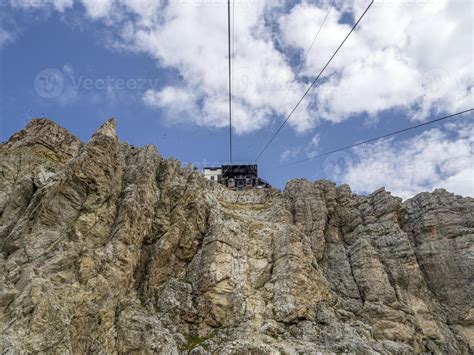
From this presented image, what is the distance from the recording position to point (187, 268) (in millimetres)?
43125

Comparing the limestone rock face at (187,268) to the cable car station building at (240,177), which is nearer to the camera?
the limestone rock face at (187,268)

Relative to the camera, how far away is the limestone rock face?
1155 inches

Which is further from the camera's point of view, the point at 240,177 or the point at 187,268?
the point at 240,177

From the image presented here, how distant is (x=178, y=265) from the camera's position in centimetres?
4319

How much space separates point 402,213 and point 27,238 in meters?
63.6

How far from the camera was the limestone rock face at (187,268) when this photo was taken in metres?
29.3

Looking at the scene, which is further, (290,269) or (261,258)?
(261,258)

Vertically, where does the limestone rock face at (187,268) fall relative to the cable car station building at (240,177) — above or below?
below

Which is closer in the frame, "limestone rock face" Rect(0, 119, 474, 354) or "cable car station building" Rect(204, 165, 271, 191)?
"limestone rock face" Rect(0, 119, 474, 354)

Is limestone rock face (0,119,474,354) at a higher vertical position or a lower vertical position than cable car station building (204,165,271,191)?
lower

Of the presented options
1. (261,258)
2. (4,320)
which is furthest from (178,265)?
(4,320)

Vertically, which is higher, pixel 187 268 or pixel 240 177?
pixel 240 177

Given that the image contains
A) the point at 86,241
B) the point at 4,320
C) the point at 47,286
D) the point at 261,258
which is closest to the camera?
the point at 4,320

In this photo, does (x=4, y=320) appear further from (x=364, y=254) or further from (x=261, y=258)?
(x=364, y=254)
